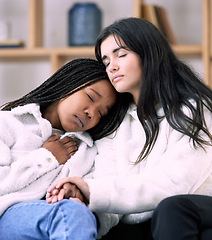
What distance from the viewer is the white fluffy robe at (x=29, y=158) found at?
1.23m

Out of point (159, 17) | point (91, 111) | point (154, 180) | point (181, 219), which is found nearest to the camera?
point (181, 219)

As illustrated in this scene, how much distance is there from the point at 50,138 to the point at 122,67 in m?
0.31

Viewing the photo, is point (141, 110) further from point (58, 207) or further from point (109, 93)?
point (58, 207)

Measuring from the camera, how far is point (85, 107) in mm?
1384

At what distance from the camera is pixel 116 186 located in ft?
3.83

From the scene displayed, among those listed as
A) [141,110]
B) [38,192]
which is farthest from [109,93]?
[38,192]

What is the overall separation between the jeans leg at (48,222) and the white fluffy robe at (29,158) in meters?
0.06

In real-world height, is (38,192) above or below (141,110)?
below

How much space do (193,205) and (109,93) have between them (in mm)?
544

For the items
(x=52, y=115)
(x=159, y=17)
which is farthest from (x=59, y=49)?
(x=52, y=115)

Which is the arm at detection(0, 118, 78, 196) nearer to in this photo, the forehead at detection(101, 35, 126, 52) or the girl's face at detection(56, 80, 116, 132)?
the girl's face at detection(56, 80, 116, 132)

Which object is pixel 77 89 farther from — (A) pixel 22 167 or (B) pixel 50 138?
(A) pixel 22 167

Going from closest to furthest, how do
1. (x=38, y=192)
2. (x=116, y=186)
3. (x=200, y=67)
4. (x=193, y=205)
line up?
1. (x=193, y=205)
2. (x=116, y=186)
3. (x=38, y=192)
4. (x=200, y=67)

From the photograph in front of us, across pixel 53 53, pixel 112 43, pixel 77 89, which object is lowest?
pixel 53 53
